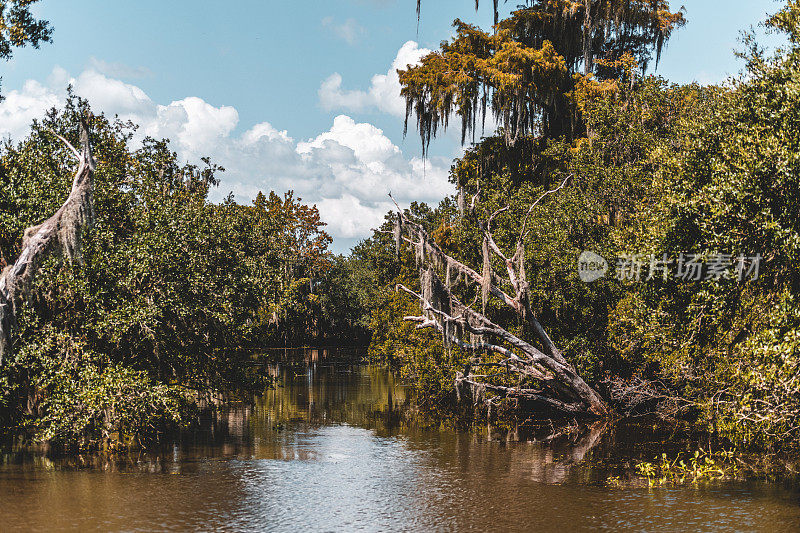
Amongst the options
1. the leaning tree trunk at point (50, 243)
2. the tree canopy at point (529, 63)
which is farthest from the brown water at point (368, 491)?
the tree canopy at point (529, 63)

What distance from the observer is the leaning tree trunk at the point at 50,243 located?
12203 millimetres

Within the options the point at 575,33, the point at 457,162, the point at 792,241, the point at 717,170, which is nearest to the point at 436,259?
the point at 717,170

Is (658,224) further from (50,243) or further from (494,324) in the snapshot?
(50,243)

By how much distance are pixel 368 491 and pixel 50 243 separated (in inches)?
342

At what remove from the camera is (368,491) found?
1617cm

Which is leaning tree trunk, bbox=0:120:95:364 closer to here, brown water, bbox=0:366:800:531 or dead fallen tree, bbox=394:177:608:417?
brown water, bbox=0:366:800:531

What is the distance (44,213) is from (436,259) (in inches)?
449

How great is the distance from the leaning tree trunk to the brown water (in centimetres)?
405

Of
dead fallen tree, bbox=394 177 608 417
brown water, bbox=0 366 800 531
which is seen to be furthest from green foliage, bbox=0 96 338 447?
dead fallen tree, bbox=394 177 608 417

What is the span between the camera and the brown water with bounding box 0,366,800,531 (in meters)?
13.2

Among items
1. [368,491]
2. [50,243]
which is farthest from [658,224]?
[50,243]

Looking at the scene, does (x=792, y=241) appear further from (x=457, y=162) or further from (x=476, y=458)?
(x=457, y=162)

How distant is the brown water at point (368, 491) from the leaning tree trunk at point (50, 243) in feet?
13.3

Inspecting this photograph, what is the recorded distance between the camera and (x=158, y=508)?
46.4 feet
